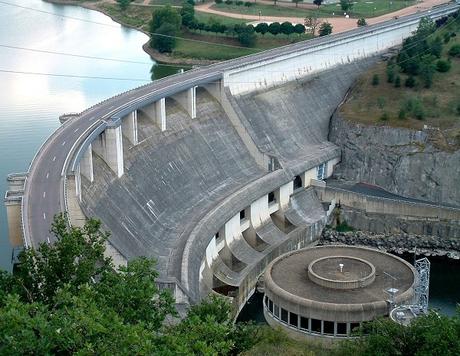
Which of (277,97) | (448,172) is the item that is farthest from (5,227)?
(448,172)

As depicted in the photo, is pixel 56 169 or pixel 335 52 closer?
pixel 56 169

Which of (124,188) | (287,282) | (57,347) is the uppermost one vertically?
(57,347)

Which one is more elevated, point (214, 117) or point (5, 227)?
point (214, 117)

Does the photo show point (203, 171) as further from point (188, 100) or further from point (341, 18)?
point (341, 18)

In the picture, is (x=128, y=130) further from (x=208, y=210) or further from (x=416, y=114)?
(x=416, y=114)

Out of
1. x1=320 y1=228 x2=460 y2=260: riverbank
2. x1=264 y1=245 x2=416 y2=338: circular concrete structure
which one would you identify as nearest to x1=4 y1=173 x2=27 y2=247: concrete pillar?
x1=264 y1=245 x2=416 y2=338: circular concrete structure

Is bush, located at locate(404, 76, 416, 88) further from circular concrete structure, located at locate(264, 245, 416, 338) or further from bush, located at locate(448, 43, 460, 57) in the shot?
circular concrete structure, located at locate(264, 245, 416, 338)

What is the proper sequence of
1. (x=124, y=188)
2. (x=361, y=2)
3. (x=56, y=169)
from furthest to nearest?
(x=361, y=2), (x=124, y=188), (x=56, y=169)

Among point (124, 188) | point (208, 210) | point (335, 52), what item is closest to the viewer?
point (124, 188)
